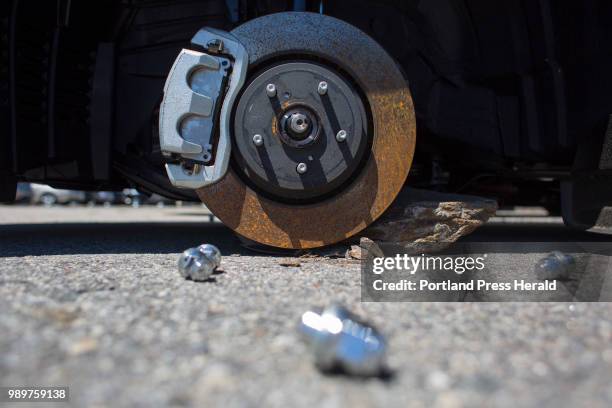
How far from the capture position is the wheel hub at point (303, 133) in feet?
7.50

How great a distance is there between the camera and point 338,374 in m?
1.00

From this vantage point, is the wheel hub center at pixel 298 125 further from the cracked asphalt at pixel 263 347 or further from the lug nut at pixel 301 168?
the cracked asphalt at pixel 263 347

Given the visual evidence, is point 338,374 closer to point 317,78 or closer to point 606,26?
point 317,78

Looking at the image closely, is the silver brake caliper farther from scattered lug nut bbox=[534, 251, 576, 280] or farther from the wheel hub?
scattered lug nut bbox=[534, 251, 576, 280]

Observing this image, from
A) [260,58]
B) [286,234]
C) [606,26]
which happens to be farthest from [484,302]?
[606,26]

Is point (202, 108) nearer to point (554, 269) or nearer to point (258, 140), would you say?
point (258, 140)

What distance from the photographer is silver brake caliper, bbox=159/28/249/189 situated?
2.26m

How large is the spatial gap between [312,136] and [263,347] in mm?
1347

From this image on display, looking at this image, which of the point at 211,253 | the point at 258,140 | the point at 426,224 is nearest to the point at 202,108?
the point at 258,140

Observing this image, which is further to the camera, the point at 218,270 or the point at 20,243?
the point at 20,243

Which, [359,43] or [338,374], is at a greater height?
[359,43]

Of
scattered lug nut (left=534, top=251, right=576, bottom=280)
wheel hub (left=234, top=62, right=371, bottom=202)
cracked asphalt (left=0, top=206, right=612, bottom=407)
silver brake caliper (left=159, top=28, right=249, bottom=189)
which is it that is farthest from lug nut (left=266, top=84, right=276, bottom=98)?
scattered lug nut (left=534, top=251, right=576, bottom=280)

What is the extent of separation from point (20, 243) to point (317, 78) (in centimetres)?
217

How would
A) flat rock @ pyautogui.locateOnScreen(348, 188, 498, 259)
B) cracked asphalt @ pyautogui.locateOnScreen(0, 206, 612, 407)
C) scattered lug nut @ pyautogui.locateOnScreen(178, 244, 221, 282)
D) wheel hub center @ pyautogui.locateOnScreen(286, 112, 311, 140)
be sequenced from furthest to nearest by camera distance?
flat rock @ pyautogui.locateOnScreen(348, 188, 498, 259), wheel hub center @ pyautogui.locateOnScreen(286, 112, 311, 140), scattered lug nut @ pyautogui.locateOnScreen(178, 244, 221, 282), cracked asphalt @ pyautogui.locateOnScreen(0, 206, 612, 407)
